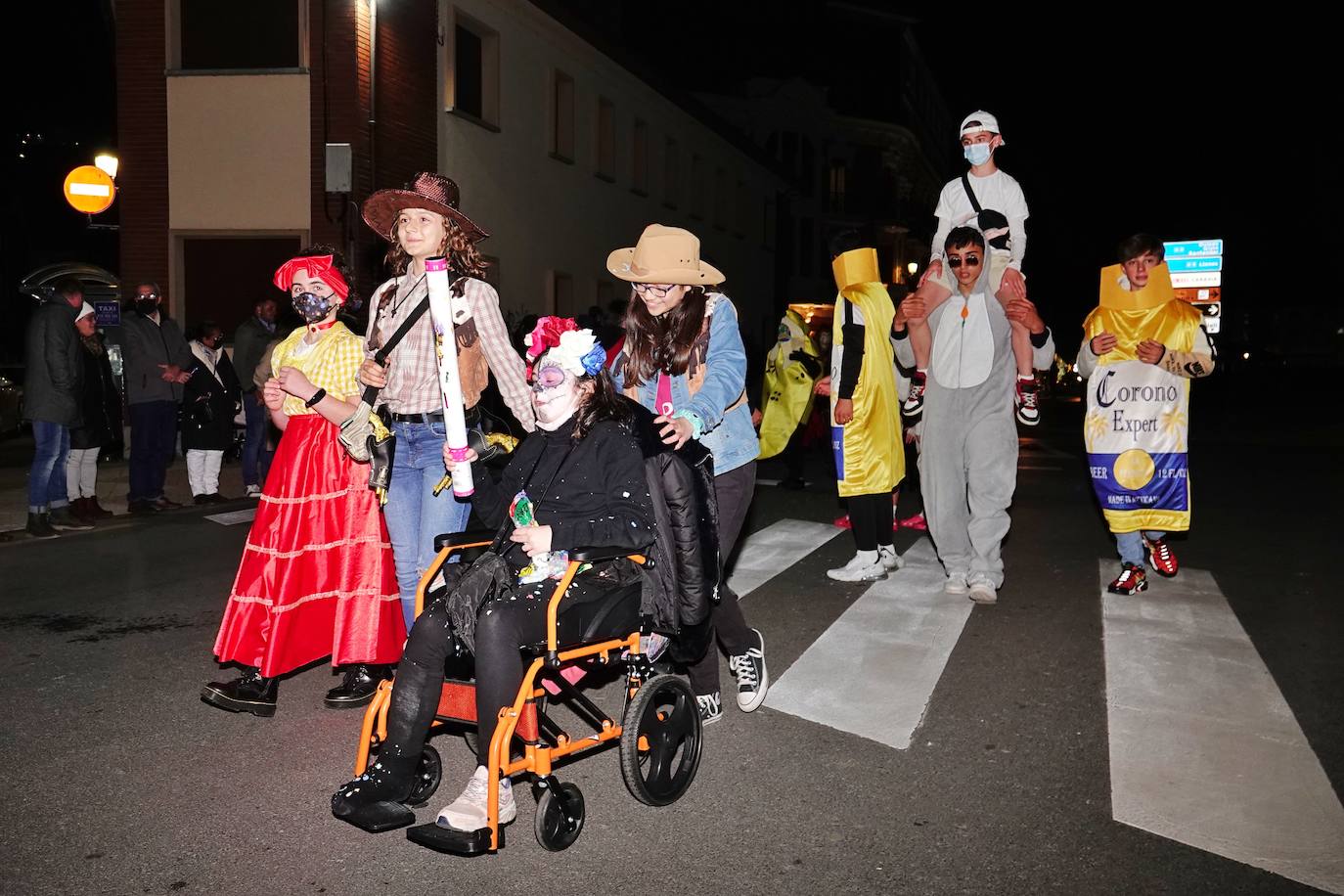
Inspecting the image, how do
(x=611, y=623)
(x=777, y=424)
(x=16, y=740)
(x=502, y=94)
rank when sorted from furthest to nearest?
(x=502, y=94) → (x=777, y=424) → (x=16, y=740) → (x=611, y=623)

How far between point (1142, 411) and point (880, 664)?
8.72ft

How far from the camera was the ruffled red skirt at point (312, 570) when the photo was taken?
485cm

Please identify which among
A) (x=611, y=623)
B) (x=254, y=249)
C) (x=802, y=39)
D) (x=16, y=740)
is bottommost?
(x=16, y=740)

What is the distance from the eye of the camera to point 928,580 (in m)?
7.52

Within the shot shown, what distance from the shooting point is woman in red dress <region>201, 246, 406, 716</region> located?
15.8ft

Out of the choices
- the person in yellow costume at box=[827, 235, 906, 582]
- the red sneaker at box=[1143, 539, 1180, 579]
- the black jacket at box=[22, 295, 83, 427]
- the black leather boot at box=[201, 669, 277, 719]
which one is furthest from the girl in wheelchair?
the black jacket at box=[22, 295, 83, 427]

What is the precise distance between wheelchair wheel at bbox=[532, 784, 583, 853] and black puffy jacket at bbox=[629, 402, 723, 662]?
0.65m

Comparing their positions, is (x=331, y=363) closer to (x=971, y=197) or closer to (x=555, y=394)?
(x=555, y=394)

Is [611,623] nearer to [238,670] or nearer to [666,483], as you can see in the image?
[666,483]

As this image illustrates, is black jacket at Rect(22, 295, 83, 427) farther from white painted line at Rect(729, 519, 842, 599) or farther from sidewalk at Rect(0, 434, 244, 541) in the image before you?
white painted line at Rect(729, 519, 842, 599)

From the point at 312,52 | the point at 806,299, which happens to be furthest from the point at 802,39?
the point at 312,52

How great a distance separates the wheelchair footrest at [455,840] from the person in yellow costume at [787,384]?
782 centimetres

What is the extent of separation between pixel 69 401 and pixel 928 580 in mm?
6887

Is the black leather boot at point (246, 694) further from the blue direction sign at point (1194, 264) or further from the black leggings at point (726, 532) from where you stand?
the blue direction sign at point (1194, 264)
